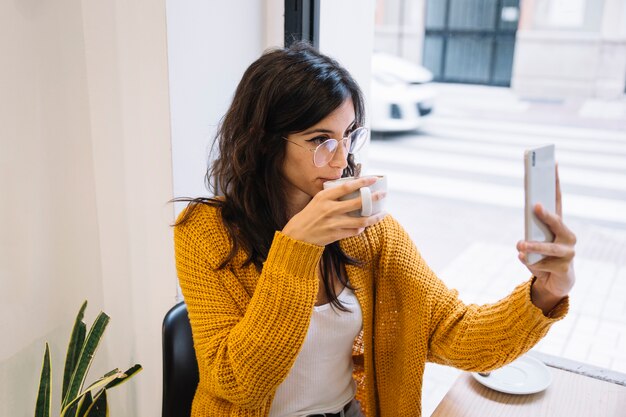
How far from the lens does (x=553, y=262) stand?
93 cm

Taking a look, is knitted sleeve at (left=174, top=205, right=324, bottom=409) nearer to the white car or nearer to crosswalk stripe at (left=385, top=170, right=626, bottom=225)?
crosswalk stripe at (left=385, top=170, right=626, bottom=225)

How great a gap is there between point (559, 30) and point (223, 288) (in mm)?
1594

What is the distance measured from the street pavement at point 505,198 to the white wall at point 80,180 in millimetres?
638

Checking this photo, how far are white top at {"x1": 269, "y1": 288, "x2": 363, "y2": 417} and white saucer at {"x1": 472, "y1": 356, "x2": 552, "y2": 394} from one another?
11.7 inches

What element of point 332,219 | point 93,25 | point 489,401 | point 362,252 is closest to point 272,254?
point 332,219

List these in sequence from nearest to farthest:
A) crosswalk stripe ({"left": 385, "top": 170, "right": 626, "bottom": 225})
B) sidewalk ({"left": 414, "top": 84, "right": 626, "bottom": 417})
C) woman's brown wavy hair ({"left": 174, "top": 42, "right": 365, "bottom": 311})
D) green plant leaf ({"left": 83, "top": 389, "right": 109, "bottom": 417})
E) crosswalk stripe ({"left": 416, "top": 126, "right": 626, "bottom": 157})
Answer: woman's brown wavy hair ({"left": 174, "top": 42, "right": 365, "bottom": 311}) → green plant leaf ({"left": 83, "top": 389, "right": 109, "bottom": 417}) → sidewalk ({"left": 414, "top": 84, "right": 626, "bottom": 417}) → crosswalk stripe ({"left": 416, "top": 126, "right": 626, "bottom": 157}) → crosswalk stripe ({"left": 385, "top": 170, "right": 626, "bottom": 225})

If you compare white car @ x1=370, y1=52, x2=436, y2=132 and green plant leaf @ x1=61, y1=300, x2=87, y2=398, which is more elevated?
white car @ x1=370, y1=52, x2=436, y2=132

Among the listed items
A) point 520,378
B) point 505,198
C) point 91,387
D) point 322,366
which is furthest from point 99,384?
point 505,198

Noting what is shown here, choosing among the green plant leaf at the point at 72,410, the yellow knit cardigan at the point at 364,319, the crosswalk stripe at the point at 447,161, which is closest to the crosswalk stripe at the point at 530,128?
the crosswalk stripe at the point at 447,161

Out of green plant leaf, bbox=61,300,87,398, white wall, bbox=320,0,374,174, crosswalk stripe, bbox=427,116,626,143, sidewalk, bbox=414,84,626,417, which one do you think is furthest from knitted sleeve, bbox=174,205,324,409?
crosswalk stripe, bbox=427,116,626,143

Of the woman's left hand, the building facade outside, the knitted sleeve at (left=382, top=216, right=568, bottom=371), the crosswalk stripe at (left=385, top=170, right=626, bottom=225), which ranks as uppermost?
the building facade outside

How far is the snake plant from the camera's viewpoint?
1384 millimetres

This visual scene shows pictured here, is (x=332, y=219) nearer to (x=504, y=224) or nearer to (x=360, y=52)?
(x=360, y=52)

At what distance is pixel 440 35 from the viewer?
2.18 meters
